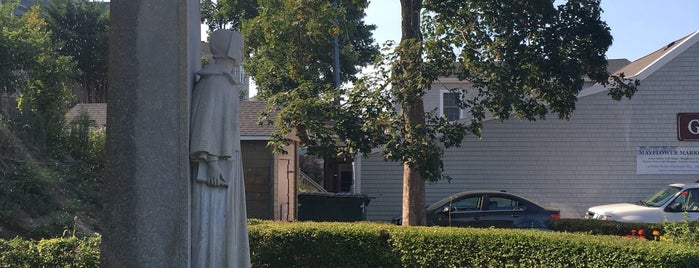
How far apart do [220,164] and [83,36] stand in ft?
104

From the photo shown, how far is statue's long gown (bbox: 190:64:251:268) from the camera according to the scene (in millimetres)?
4617

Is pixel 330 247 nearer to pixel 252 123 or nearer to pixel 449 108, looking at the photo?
pixel 252 123

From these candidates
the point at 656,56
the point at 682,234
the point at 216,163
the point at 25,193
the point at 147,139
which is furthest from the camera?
the point at 656,56

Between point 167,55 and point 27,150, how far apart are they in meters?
13.8

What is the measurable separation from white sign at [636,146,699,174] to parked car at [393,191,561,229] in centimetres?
557

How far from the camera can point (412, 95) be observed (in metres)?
11.7

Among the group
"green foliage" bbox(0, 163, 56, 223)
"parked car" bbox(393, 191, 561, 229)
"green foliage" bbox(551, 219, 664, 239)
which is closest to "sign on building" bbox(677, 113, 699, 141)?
"parked car" bbox(393, 191, 561, 229)

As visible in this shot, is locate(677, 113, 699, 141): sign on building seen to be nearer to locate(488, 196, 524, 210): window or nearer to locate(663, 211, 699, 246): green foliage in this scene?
locate(488, 196, 524, 210): window

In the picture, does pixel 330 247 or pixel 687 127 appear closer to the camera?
pixel 330 247

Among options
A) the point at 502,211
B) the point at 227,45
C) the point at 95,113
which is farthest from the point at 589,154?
the point at 227,45

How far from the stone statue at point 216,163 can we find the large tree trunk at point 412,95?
22.8ft

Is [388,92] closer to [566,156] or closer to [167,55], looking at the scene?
[167,55]

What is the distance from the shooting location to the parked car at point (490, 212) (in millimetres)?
17688

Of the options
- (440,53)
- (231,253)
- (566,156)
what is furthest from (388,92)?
(566,156)
